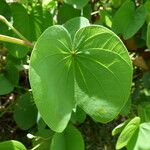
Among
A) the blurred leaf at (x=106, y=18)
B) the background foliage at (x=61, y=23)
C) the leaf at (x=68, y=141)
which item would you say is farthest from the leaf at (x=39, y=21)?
the leaf at (x=68, y=141)

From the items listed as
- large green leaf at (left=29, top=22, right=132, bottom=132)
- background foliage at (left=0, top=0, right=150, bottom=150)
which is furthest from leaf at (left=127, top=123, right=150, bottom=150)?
large green leaf at (left=29, top=22, right=132, bottom=132)

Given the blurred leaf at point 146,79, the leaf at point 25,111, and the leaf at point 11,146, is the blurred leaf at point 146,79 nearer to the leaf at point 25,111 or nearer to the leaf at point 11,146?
the leaf at point 25,111

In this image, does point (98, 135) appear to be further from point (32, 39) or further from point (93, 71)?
point (93, 71)

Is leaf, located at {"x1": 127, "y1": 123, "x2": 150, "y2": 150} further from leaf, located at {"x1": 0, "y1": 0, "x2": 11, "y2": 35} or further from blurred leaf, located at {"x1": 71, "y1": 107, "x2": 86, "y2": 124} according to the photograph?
leaf, located at {"x1": 0, "y1": 0, "x2": 11, "y2": 35}

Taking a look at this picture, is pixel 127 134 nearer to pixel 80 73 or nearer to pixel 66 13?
pixel 80 73

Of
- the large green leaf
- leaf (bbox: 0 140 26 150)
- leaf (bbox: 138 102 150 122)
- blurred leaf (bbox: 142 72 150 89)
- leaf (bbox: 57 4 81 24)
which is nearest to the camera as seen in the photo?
the large green leaf

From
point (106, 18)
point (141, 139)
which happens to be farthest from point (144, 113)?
point (106, 18)
